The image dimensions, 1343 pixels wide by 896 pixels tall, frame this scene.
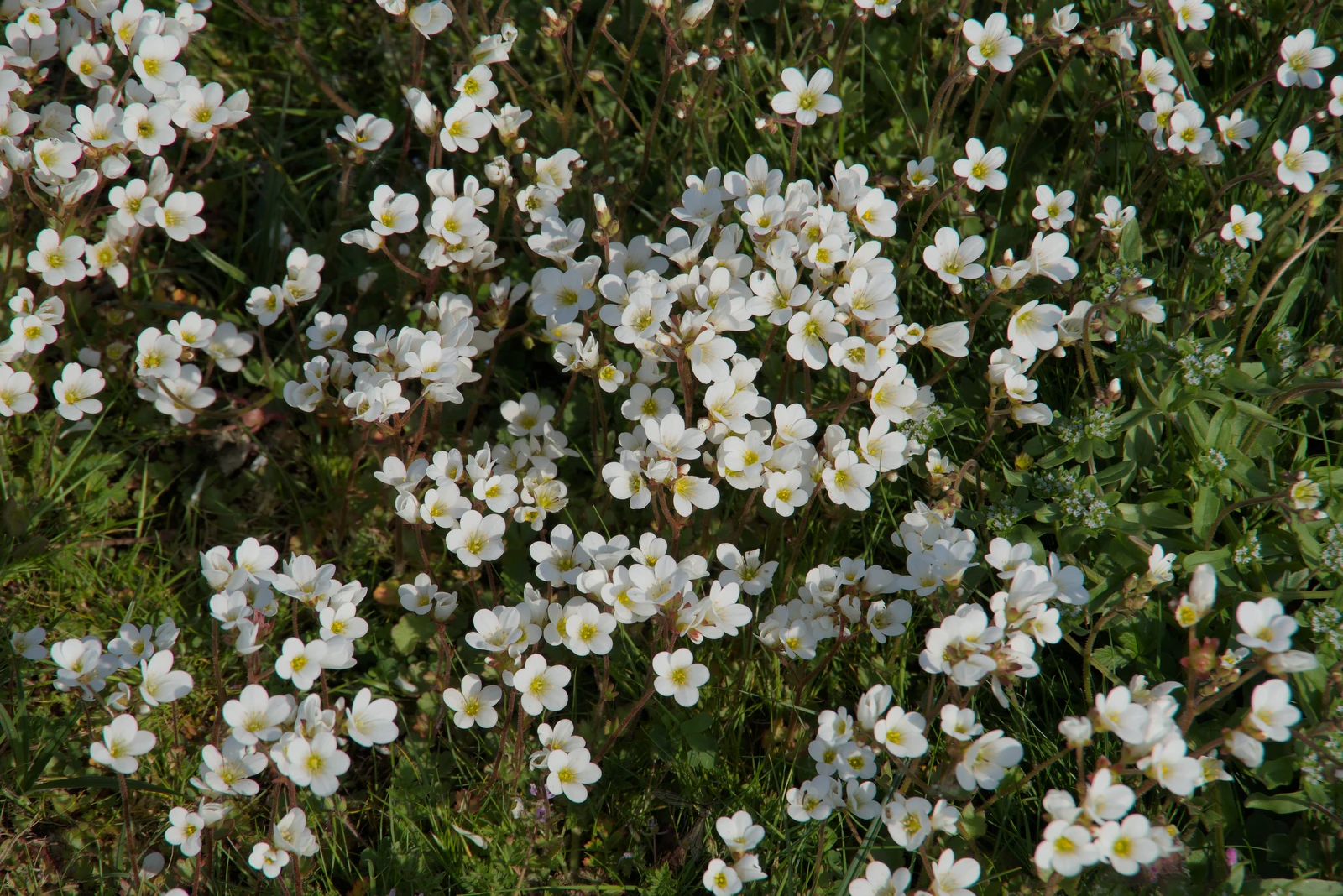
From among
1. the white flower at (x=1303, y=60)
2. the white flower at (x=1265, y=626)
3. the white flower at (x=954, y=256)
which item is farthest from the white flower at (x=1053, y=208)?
the white flower at (x=1265, y=626)

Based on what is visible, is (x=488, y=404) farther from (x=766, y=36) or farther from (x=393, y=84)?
(x=766, y=36)

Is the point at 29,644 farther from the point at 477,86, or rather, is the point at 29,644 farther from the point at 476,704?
the point at 477,86

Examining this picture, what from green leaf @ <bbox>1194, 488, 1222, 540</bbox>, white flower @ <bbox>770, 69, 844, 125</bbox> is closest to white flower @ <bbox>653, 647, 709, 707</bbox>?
green leaf @ <bbox>1194, 488, 1222, 540</bbox>

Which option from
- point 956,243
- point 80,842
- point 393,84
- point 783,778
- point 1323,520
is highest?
point 956,243

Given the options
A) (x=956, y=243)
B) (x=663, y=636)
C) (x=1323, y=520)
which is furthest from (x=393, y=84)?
(x=1323, y=520)

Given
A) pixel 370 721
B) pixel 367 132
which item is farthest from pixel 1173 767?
pixel 367 132

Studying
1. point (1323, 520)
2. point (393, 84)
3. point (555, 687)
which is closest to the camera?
point (555, 687)

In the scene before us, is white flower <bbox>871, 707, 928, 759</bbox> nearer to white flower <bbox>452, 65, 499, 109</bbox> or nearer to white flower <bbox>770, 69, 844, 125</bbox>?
white flower <bbox>770, 69, 844, 125</bbox>
